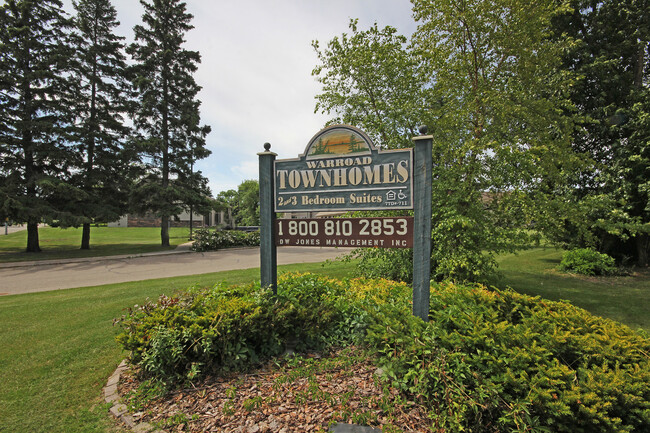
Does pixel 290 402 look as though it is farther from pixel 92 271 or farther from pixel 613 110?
pixel 613 110

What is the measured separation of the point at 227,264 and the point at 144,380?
10477mm

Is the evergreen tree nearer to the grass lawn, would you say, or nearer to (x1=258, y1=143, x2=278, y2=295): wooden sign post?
the grass lawn

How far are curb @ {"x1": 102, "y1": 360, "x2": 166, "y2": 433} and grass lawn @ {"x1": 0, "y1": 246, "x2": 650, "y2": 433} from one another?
0.08 meters

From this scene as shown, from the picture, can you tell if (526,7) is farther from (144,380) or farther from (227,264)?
(227,264)

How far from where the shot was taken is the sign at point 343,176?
385 cm

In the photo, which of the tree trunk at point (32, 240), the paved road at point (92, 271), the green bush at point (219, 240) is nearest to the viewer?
the paved road at point (92, 271)

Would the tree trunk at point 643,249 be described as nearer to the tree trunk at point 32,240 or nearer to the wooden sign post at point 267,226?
the wooden sign post at point 267,226

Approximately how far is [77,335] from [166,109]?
18593mm

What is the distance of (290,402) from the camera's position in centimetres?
276

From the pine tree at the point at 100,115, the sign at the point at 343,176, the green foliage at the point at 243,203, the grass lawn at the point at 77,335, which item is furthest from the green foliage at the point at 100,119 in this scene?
the green foliage at the point at 243,203

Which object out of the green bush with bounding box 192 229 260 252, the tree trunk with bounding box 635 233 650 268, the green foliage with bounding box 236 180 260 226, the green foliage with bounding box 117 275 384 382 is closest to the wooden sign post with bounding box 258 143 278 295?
the green foliage with bounding box 117 275 384 382

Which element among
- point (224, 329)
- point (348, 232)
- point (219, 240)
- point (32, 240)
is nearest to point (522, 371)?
point (348, 232)

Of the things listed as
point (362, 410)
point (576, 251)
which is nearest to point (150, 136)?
point (362, 410)

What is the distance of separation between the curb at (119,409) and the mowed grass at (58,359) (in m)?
0.07
